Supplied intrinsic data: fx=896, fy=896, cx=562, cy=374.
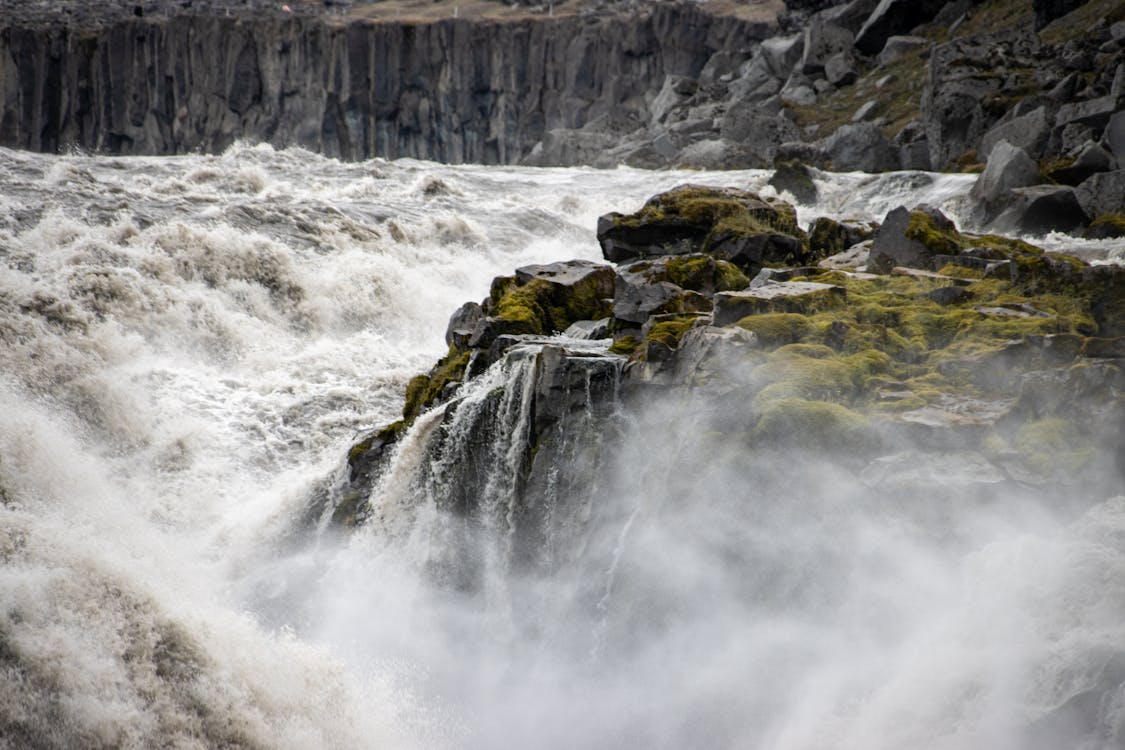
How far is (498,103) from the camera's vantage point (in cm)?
8044

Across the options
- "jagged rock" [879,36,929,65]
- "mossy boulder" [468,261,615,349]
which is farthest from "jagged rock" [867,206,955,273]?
"jagged rock" [879,36,929,65]

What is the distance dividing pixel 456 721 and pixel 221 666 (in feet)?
9.28

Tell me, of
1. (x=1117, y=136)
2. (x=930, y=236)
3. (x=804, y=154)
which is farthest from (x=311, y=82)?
(x=930, y=236)

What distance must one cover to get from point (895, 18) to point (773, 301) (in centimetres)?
4965

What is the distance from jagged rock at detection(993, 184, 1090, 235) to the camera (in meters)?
19.7

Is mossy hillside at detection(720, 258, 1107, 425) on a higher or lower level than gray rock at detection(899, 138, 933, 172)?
lower

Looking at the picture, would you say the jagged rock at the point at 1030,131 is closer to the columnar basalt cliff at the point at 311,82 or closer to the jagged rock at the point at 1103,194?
the jagged rock at the point at 1103,194

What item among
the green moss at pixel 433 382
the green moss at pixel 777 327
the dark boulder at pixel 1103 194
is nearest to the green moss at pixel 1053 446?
the green moss at pixel 777 327

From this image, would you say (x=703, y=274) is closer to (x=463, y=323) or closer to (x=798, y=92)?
(x=463, y=323)

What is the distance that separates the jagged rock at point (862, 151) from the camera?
36.1m

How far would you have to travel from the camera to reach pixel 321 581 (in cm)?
1340

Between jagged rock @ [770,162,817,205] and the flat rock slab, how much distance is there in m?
18.8

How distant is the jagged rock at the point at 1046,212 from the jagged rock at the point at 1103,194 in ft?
0.66

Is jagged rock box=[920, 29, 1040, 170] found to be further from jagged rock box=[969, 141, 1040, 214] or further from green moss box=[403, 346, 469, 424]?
green moss box=[403, 346, 469, 424]
